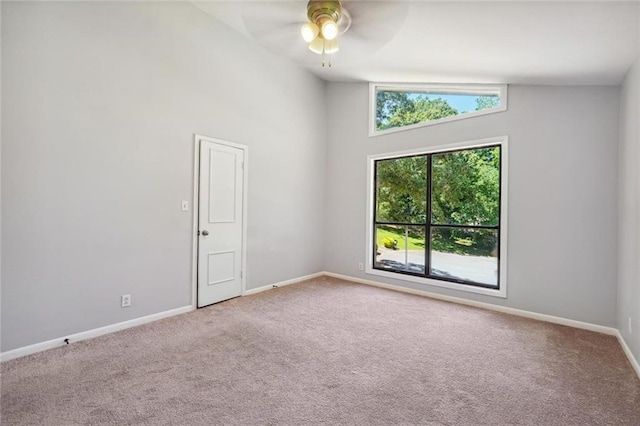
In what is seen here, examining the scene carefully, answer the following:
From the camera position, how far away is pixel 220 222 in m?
3.94

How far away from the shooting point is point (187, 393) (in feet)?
6.52

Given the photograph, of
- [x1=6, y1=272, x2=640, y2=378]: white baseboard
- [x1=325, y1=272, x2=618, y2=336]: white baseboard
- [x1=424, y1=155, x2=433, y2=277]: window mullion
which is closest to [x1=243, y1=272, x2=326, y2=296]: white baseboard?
[x1=6, y1=272, x2=640, y2=378]: white baseboard

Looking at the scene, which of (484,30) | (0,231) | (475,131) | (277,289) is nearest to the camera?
(0,231)

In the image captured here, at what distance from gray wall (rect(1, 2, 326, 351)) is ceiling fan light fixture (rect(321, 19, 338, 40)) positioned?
1.93 metres

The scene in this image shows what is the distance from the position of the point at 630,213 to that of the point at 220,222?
13.8 ft

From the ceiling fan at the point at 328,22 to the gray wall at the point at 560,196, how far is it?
2.03 m

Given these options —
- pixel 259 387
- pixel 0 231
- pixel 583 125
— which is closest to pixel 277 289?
pixel 259 387

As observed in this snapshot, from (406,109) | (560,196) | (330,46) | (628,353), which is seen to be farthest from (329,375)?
(406,109)

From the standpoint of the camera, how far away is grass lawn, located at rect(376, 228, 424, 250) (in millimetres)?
4555

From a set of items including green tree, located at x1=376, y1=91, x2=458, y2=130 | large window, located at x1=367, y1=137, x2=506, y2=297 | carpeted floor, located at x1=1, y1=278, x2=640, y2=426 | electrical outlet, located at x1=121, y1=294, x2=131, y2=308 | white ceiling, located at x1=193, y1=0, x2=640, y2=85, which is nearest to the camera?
carpeted floor, located at x1=1, y1=278, x2=640, y2=426

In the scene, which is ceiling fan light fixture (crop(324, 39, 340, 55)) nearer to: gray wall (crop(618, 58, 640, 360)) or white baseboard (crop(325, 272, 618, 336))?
gray wall (crop(618, 58, 640, 360))

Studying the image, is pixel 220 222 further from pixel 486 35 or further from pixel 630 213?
pixel 630 213

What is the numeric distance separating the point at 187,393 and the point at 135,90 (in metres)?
2.86

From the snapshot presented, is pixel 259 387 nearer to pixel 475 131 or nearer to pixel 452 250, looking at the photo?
pixel 452 250
